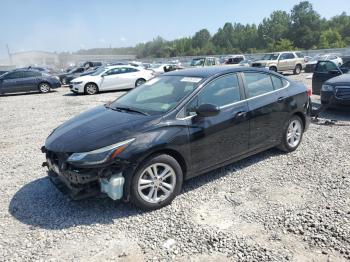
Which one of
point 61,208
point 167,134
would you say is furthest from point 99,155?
point 61,208

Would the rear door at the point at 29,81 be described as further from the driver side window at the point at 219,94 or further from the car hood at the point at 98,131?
the driver side window at the point at 219,94

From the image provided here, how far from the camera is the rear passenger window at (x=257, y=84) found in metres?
4.97

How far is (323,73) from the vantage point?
401 inches

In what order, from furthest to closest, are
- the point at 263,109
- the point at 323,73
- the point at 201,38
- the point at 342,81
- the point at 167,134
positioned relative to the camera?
1. the point at 201,38
2. the point at 323,73
3. the point at 342,81
4. the point at 263,109
5. the point at 167,134

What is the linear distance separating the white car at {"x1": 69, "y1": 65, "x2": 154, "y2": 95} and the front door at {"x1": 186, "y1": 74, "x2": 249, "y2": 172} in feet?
42.9

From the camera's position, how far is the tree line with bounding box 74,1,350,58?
273 feet

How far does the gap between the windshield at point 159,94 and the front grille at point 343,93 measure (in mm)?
5324

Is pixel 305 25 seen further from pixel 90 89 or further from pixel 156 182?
pixel 156 182

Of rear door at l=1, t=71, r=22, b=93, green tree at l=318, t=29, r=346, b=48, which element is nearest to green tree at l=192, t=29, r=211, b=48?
green tree at l=318, t=29, r=346, b=48

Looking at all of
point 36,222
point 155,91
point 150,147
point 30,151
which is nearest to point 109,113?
point 155,91

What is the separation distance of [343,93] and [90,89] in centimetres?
1216

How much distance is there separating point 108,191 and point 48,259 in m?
0.88

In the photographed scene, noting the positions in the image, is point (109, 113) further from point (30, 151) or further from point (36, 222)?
point (30, 151)

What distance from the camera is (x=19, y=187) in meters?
4.83
